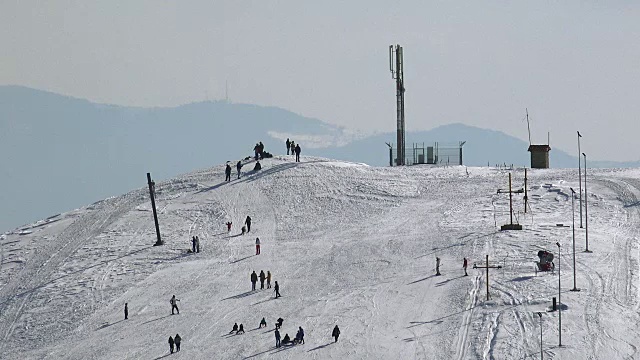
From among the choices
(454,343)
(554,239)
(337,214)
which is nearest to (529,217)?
(554,239)

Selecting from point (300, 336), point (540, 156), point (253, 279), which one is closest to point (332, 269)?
point (253, 279)

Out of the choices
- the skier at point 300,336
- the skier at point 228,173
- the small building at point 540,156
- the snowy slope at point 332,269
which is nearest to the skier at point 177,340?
the snowy slope at point 332,269

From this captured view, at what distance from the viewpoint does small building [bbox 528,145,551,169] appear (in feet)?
381

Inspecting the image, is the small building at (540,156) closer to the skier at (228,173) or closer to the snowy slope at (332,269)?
the snowy slope at (332,269)

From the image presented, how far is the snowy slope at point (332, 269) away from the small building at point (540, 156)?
5287 mm

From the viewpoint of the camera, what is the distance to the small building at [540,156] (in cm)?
11606

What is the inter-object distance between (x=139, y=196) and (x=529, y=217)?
3216 cm

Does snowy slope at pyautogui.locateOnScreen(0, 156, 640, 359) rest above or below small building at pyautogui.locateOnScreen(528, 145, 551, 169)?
below

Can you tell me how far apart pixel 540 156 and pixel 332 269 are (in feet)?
132

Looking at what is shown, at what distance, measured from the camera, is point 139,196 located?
346ft

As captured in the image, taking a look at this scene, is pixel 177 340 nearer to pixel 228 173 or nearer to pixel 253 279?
pixel 253 279

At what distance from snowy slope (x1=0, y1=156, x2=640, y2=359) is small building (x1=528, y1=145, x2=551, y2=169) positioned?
208 inches

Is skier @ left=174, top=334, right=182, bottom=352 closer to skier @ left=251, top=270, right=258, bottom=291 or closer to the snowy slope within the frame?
Answer: the snowy slope

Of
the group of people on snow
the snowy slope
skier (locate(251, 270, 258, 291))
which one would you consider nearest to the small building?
the snowy slope
